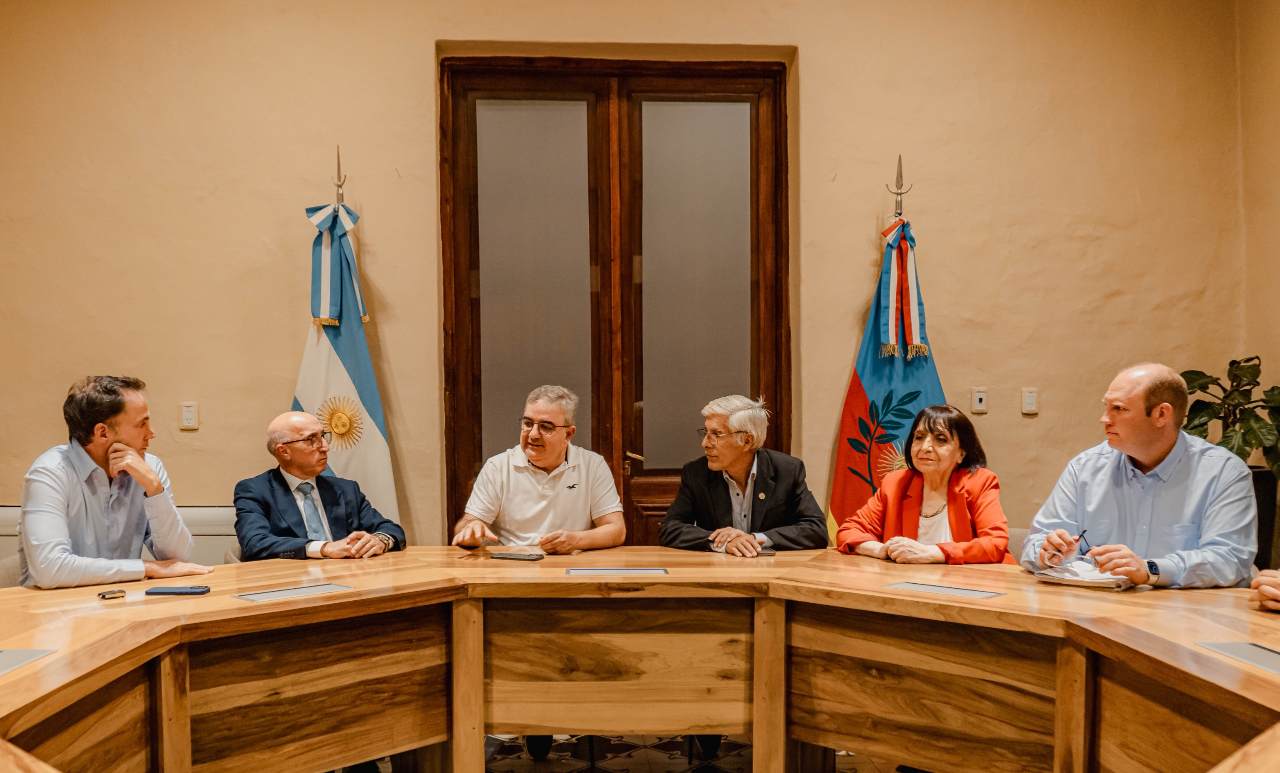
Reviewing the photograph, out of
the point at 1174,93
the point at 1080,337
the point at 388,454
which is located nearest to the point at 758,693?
the point at 388,454

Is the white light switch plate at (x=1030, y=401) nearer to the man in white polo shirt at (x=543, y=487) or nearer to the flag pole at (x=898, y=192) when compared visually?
the flag pole at (x=898, y=192)

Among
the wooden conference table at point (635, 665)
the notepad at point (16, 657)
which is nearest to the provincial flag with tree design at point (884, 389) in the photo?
the wooden conference table at point (635, 665)

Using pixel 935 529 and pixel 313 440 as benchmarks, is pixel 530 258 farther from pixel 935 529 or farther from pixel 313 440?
pixel 935 529

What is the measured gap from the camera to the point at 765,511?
3.31 metres

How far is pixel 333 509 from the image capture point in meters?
3.32

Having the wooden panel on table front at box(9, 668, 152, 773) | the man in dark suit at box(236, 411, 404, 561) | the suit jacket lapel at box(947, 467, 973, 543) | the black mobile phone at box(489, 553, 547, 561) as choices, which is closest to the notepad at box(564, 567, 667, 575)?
the black mobile phone at box(489, 553, 547, 561)

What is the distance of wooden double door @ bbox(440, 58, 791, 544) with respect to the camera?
4332 mm

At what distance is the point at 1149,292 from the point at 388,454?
3.36m

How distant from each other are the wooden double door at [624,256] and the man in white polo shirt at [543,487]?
948 millimetres

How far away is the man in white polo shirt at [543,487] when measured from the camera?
10.8 feet

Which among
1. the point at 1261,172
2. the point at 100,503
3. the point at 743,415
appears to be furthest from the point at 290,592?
the point at 1261,172

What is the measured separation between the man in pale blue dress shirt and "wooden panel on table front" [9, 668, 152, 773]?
0.61 meters

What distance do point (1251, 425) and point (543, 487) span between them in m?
2.69

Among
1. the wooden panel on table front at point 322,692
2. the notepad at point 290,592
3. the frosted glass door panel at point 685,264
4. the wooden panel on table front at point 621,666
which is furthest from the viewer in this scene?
the frosted glass door panel at point 685,264
